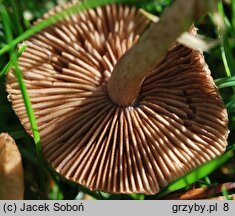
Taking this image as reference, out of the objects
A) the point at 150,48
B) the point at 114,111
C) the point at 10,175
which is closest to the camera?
the point at 150,48

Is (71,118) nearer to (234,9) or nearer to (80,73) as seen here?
(80,73)

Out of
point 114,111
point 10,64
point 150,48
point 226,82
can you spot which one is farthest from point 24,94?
point 226,82

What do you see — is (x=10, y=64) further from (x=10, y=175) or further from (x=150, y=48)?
(x=150, y=48)

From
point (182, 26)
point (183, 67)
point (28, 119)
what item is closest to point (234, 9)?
point (183, 67)

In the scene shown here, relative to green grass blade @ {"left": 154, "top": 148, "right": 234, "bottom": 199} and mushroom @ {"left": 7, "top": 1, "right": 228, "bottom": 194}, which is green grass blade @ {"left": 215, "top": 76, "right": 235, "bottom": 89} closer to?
mushroom @ {"left": 7, "top": 1, "right": 228, "bottom": 194}

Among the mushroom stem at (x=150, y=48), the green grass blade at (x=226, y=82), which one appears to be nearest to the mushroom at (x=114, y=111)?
the mushroom stem at (x=150, y=48)

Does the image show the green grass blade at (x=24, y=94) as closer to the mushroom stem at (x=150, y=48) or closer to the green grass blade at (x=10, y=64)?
the green grass blade at (x=10, y=64)
